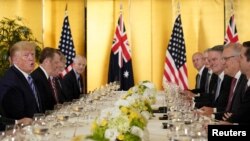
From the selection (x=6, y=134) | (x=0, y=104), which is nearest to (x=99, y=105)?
(x=0, y=104)

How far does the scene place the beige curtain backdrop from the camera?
9.77m

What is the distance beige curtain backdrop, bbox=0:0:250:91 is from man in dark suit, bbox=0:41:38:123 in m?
5.52

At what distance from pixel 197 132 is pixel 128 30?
24.0 feet

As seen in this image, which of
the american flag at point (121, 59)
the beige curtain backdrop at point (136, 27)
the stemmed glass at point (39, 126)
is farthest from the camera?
the beige curtain backdrop at point (136, 27)

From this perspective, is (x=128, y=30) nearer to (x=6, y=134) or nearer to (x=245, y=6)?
(x=245, y=6)

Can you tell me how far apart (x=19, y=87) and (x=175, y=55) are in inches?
220

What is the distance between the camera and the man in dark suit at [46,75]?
529cm

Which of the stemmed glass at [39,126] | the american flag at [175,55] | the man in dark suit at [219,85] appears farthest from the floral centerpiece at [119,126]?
the american flag at [175,55]

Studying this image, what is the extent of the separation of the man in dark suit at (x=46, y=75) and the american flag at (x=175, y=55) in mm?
4139

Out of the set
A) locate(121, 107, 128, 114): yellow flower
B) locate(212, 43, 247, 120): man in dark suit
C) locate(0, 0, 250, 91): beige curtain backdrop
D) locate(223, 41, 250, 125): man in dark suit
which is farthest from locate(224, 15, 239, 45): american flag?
locate(121, 107, 128, 114): yellow flower

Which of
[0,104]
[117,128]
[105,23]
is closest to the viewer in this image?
[117,128]

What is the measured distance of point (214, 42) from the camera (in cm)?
971

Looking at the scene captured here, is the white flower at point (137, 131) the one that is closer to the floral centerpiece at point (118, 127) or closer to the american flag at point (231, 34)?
the floral centerpiece at point (118, 127)

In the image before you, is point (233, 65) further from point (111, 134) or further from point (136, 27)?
point (136, 27)
